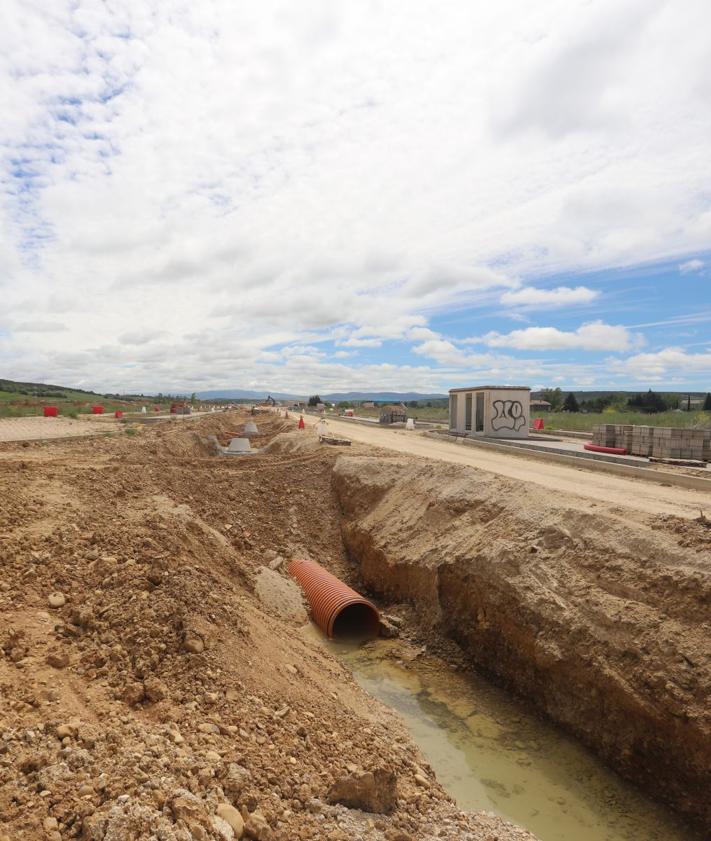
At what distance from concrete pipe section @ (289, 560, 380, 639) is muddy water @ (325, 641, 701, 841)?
3.66 feet

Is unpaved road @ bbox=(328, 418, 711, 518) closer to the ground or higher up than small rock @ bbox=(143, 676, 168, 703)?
higher up

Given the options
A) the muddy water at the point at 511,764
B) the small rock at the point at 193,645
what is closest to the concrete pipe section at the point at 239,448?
the muddy water at the point at 511,764

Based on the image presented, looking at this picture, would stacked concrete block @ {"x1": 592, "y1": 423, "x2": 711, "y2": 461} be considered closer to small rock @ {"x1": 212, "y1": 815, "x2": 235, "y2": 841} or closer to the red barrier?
the red barrier

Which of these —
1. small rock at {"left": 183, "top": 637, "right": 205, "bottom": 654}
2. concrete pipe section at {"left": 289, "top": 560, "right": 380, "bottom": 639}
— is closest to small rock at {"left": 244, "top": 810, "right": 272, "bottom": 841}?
small rock at {"left": 183, "top": 637, "right": 205, "bottom": 654}

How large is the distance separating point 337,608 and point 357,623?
126 centimetres

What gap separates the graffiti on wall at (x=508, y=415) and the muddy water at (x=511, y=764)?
18439 millimetres

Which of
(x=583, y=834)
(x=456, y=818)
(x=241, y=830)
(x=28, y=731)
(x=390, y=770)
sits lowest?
(x=583, y=834)

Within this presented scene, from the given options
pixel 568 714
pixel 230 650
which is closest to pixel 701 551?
pixel 568 714

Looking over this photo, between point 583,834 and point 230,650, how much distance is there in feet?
14.4

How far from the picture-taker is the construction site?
4.29 m

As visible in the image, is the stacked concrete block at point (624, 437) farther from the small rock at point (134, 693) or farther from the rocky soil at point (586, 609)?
the small rock at point (134, 693)

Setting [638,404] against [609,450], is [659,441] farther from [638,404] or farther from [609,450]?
[638,404]

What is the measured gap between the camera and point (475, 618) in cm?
991

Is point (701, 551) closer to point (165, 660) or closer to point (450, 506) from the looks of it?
point (450, 506)
